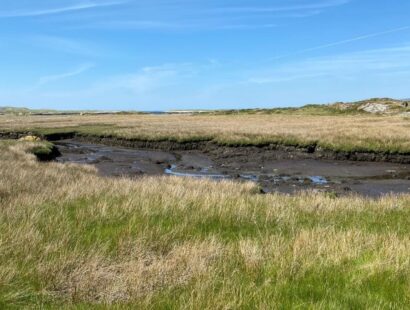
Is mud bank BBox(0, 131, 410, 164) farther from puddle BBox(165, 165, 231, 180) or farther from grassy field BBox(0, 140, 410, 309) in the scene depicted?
grassy field BBox(0, 140, 410, 309)

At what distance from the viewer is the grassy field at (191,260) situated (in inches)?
192

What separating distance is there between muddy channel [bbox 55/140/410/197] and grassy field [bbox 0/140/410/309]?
15083 mm

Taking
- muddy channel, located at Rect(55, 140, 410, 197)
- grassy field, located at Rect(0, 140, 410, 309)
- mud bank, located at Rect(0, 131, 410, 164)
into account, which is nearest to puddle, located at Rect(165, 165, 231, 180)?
muddy channel, located at Rect(55, 140, 410, 197)

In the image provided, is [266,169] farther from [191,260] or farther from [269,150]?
[191,260]

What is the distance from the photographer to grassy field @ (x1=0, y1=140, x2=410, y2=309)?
192 inches

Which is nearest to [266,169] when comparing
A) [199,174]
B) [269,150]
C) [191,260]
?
[199,174]

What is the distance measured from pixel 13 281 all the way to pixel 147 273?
1.57 m

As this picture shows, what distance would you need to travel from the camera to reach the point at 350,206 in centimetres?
1177

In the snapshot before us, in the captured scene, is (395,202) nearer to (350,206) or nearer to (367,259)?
(350,206)

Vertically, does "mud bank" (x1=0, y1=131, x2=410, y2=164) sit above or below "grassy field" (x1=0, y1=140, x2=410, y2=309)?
below

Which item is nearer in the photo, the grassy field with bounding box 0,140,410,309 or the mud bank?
the grassy field with bounding box 0,140,410,309

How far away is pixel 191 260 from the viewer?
5.97m

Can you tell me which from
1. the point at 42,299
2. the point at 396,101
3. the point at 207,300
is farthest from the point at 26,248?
the point at 396,101

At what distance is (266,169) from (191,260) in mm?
29169
